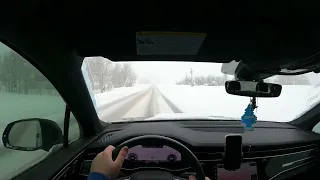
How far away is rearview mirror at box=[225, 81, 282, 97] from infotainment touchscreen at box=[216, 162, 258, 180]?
2.87 ft

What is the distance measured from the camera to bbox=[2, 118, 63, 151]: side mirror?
2.45 meters

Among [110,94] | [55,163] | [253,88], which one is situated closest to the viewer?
[55,163]

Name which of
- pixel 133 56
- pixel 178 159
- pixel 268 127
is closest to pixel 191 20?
→ pixel 133 56

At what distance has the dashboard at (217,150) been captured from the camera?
3711 mm

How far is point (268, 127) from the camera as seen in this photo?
15.6 ft

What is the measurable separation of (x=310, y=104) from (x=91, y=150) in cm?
315

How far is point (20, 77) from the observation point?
264cm

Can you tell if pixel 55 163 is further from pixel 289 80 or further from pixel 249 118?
pixel 289 80

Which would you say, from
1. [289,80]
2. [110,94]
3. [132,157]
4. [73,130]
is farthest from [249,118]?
[110,94]

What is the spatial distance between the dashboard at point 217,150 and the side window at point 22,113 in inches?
33.0

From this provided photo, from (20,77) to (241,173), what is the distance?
Answer: 2662mm

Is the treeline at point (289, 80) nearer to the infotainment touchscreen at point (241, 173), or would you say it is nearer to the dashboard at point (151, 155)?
the infotainment touchscreen at point (241, 173)

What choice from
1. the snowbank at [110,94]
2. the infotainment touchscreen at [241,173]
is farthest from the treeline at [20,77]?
the infotainment touchscreen at [241,173]

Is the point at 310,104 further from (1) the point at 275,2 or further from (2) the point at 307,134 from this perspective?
(1) the point at 275,2
